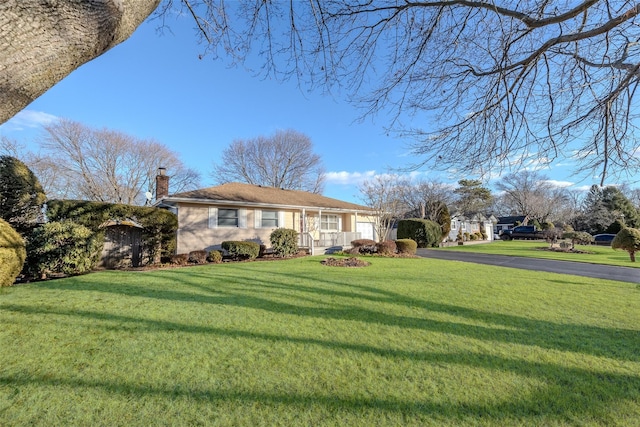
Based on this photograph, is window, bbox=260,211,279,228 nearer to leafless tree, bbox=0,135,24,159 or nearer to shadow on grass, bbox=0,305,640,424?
shadow on grass, bbox=0,305,640,424

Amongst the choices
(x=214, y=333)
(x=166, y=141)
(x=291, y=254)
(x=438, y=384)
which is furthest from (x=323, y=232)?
(x=166, y=141)

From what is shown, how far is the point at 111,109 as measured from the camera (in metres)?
13.2

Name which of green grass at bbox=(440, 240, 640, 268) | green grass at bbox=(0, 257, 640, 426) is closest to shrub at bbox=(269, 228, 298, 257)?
green grass at bbox=(0, 257, 640, 426)

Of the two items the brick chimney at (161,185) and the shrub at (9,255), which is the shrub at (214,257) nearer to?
the brick chimney at (161,185)

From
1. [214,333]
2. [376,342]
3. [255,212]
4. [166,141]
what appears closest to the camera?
[376,342]

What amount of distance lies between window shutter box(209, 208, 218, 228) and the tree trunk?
13611 mm

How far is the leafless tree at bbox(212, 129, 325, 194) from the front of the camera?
30859 millimetres

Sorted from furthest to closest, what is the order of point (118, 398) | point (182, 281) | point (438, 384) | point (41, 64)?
1. point (182, 281)
2. point (438, 384)
3. point (118, 398)
4. point (41, 64)

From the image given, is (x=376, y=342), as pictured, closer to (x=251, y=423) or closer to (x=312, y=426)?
(x=312, y=426)

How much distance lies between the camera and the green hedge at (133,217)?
9281 mm

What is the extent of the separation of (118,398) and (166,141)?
32.1 m

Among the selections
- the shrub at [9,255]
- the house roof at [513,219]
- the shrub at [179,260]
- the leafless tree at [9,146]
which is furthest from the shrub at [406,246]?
the house roof at [513,219]

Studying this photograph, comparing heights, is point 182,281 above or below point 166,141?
below

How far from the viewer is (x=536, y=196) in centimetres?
4466
